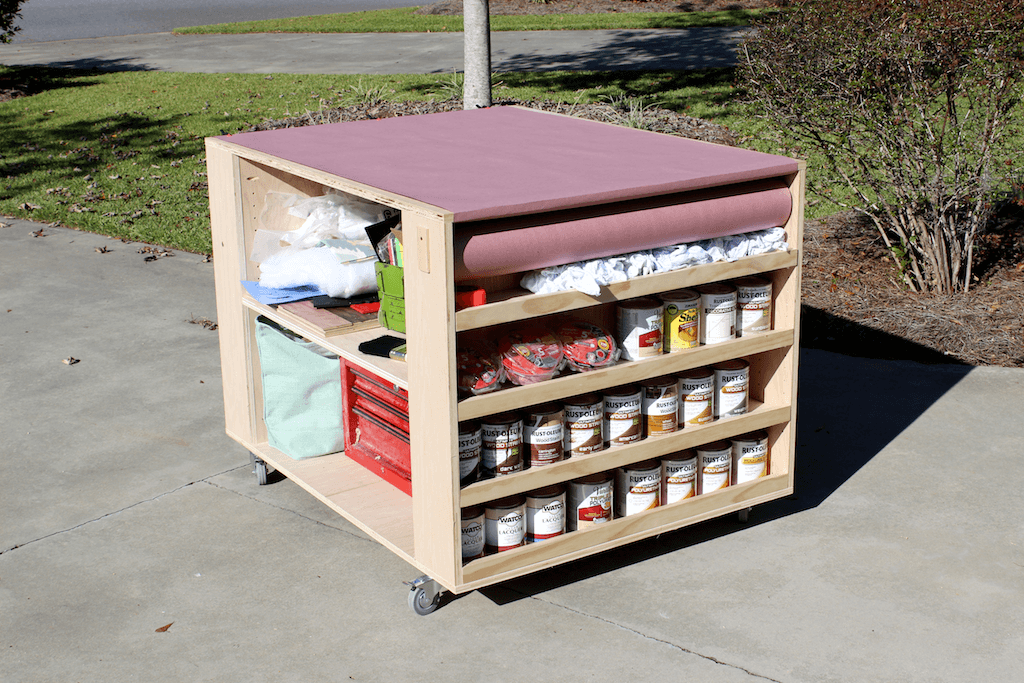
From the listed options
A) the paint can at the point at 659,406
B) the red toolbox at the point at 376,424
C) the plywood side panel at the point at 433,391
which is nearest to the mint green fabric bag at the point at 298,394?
the red toolbox at the point at 376,424

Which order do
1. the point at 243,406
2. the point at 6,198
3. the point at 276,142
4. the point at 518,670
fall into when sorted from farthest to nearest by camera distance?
the point at 6,198 → the point at 243,406 → the point at 276,142 → the point at 518,670

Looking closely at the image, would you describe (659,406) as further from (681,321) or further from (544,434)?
(544,434)

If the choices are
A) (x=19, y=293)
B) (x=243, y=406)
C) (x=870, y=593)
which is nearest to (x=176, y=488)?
(x=243, y=406)

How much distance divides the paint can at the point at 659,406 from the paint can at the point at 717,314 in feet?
0.74

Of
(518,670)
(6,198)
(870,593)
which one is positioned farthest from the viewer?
(6,198)

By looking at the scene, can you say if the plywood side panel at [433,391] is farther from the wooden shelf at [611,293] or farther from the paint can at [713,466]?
the paint can at [713,466]

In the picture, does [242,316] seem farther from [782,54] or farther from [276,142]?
[782,54]

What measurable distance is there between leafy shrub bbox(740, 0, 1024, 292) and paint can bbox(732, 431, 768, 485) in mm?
3076

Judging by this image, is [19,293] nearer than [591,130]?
No

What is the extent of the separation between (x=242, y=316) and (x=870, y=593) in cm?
274

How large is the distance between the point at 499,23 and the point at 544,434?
727 inches

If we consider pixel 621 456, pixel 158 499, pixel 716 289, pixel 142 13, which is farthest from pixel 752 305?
pixel 142 13

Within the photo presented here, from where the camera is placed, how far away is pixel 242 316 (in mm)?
4699

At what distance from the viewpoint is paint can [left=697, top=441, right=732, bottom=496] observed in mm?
4270
